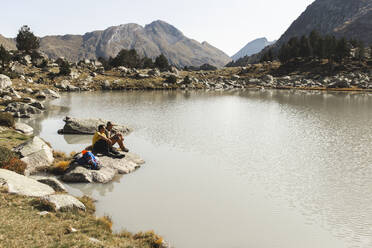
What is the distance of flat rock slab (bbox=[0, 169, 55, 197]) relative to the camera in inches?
518

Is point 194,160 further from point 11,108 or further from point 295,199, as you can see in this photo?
point 11,108

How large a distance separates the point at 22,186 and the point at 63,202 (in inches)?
110

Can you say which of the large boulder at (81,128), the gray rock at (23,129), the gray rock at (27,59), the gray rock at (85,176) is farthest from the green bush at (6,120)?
the gray rock at (27,59)

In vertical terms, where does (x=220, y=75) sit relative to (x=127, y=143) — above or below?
above

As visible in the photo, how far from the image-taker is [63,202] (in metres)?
12.4

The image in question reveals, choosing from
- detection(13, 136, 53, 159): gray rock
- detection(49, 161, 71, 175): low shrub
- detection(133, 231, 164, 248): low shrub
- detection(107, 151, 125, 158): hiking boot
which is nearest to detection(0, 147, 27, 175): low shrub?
detection(49, 161, 71, 175): low shrub

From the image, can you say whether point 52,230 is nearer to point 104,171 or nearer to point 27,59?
point 104,171

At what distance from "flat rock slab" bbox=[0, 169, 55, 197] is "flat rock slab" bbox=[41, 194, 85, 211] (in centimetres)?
121

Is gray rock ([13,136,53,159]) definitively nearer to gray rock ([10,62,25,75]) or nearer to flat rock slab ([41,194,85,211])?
flat rock slab ([41,194,85,211])

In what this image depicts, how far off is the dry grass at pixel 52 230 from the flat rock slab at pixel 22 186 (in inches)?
19.7

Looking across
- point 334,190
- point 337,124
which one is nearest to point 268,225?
point 334,190

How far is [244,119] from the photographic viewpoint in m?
43.9

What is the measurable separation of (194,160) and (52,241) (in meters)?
14.6

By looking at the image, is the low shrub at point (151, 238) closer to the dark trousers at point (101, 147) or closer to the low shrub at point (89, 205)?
the low shrub at point (89, 205)
